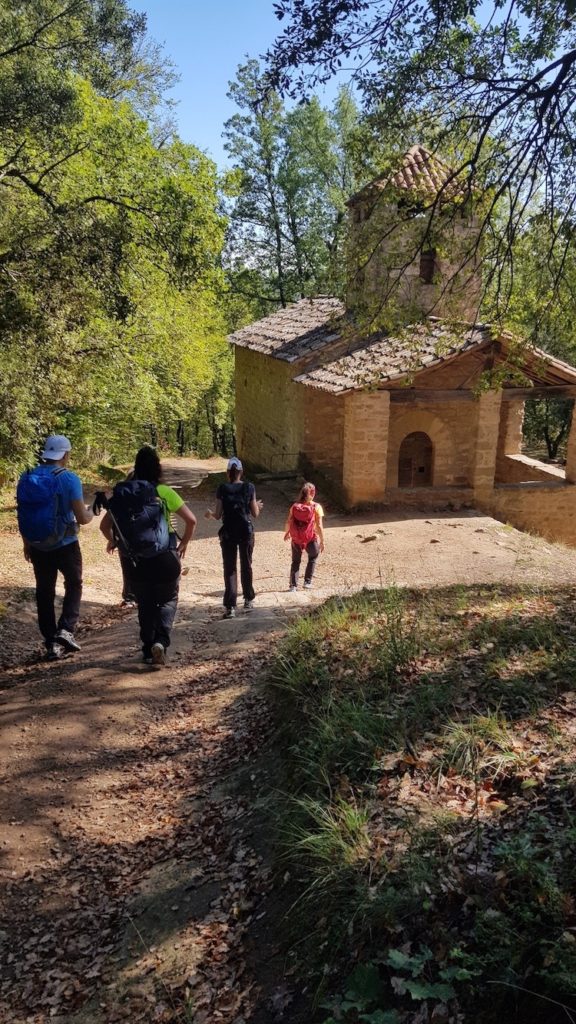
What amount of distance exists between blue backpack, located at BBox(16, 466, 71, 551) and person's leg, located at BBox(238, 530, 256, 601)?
88.6 inches

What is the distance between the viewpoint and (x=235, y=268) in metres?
28.5

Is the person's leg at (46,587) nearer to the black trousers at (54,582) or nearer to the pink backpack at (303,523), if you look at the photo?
the black trousers at (54,582)

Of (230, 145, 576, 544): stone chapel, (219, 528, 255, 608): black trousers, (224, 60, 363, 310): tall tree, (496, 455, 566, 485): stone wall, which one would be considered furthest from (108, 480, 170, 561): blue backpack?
(224, 60, 363, 310): tall tree

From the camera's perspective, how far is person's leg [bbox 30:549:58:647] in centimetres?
586

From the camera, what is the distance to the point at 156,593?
18.3ft

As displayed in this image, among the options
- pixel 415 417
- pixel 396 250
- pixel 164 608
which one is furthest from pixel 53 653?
pixel 415 417

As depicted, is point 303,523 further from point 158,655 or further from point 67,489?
point 67,489

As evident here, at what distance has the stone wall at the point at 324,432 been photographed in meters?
16.5

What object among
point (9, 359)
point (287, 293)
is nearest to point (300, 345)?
point (9, 359)

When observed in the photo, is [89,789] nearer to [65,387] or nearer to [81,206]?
[65,387]

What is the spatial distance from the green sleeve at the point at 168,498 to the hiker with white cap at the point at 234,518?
1515 millimetres

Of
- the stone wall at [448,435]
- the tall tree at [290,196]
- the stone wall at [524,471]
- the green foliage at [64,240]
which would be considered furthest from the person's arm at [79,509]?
the tall tree at [290,196]

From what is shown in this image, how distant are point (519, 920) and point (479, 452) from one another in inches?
534

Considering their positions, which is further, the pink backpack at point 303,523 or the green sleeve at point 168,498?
the pink backpack at point 303,523
